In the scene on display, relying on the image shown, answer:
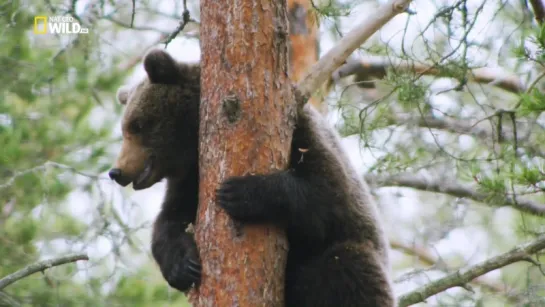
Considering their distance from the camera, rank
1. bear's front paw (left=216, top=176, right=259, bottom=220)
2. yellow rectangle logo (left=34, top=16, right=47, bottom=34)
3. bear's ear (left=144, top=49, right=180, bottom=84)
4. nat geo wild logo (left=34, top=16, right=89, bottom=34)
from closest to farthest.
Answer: bear's front paw (left=216, top=176, right=259, bottom=220)
bear's ear (left=144, top=49, right=180, bottom=84)
nat geo wild logo (left=34, top=16, right=89, bottom=34)
yellow rectangle logo (left=34, top=16, right=47, bottom=34)

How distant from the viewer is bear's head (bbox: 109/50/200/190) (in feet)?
15.8

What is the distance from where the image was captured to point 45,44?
8141mm

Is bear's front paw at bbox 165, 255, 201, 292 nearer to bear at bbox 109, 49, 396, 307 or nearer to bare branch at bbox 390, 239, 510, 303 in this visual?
bear at bbox 109, 49, 396, 307

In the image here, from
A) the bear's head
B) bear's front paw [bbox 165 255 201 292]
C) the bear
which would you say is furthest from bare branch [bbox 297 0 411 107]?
bear's front paw [bbox 165 255 201 292]

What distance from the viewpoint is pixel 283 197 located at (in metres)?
4.04

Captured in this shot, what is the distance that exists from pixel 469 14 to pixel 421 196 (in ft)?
14.5

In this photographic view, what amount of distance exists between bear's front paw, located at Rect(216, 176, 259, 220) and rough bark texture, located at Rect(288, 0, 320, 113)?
165 inches

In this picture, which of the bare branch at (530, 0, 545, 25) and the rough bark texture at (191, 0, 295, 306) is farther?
the bare branch at (530, 0, 545, 25)

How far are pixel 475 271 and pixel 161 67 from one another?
2.54 meters

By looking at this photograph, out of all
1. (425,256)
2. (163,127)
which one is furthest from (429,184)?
(163,127)

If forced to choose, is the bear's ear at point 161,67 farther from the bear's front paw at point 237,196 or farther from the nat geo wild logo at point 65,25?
the nat geo wild logo at point 65,25

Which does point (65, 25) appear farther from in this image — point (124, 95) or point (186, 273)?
point (186, 273)

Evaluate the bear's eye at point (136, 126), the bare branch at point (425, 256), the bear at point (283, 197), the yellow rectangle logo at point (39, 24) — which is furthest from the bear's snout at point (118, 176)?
the yellow rectangle logo at point (39, 24)

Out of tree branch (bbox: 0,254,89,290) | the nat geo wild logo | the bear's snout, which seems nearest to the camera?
tree branch (bbox: 0,254,89,290)
